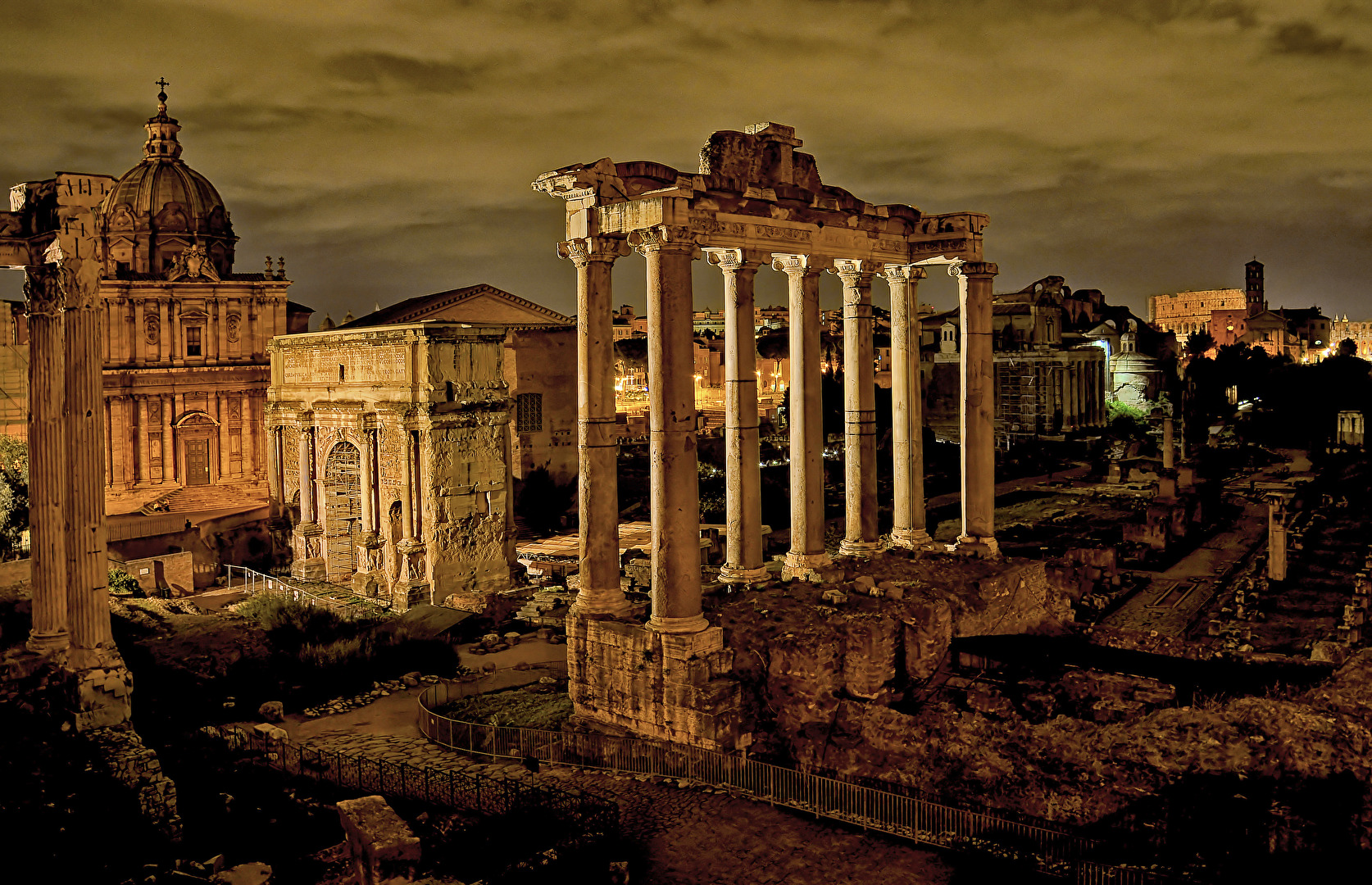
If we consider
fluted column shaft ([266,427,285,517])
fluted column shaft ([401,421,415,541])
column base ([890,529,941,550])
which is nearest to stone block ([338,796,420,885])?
column base ([890,529,941,550])

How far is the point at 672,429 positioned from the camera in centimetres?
1330

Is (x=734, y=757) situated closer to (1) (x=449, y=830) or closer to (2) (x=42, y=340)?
(1) (x=449, y=830)

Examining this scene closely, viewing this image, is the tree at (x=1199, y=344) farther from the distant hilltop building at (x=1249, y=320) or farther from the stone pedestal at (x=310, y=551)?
the stone pedestal at (x=310, y=551)

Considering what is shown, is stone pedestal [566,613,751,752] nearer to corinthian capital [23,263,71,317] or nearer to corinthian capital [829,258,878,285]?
corinthian capital [829,258,878,285]

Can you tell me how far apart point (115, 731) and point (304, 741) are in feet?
9.58

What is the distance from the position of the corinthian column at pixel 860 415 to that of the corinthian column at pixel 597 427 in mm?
4695

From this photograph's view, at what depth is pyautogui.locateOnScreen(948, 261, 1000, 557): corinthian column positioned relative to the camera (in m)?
17.2

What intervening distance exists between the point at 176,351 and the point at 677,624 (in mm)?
35511

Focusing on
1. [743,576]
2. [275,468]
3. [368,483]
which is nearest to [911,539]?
[743,576]

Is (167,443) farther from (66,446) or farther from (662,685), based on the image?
(662,685)

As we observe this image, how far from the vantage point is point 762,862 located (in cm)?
1063

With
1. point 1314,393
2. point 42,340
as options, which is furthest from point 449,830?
point 1314,393

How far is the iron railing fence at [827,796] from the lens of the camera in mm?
10297

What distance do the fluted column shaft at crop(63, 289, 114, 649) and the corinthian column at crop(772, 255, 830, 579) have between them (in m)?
9.38
